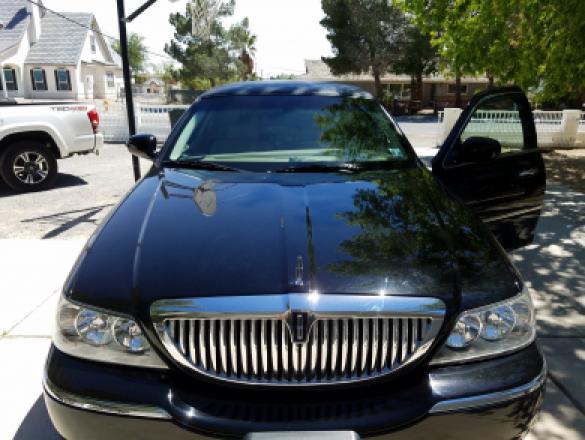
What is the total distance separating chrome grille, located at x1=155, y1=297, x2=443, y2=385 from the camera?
1687 mm

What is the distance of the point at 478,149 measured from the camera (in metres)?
3.44

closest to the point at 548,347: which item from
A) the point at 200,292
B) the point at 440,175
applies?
the point at 440,175

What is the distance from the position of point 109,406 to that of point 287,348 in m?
0.65

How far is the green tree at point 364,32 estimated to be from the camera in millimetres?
35156

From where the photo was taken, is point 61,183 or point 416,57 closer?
point 61,183

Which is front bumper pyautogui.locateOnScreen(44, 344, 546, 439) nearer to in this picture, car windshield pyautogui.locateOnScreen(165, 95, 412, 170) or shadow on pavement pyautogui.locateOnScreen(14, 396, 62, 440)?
shadow on pavement pyautogui.locateOnScreen(14, 396, 62, 440)

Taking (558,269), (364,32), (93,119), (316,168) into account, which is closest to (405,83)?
(364,32)

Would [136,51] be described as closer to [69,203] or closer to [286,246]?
[69,203]

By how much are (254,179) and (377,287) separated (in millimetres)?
1246

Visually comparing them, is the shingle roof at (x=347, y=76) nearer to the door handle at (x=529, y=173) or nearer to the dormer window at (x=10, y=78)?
the dormer window at (x=10, y=78)

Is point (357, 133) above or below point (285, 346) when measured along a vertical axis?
above

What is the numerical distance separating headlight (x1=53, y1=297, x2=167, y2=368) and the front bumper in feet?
0.13

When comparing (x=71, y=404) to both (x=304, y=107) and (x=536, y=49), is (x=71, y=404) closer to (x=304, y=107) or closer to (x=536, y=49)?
(x=304, y=107)

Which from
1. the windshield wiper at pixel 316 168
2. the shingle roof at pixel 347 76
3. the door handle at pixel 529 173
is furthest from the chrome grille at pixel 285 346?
the shingle roof at pixel 347 76
